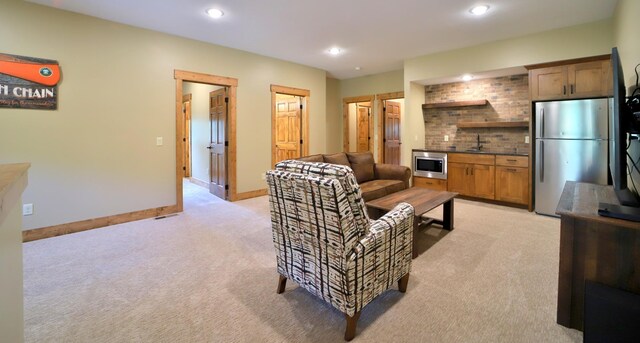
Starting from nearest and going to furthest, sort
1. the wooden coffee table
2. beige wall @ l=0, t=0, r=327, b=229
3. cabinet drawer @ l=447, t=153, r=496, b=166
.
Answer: the wooden coffee table, beige wall @ l=0, t=0, r=327, b=229, cabinet drawer @ l=447, t=153, r=496, b=166

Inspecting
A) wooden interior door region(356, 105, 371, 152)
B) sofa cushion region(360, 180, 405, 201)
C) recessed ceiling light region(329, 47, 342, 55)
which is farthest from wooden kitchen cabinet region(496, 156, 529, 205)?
wooden interior door region(356, 105, 371, 152)

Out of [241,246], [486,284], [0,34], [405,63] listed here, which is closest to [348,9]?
[405,63]

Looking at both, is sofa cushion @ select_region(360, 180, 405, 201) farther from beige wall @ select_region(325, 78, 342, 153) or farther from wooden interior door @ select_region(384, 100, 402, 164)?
beige wall @ select_region(325, 78, 342, 153)

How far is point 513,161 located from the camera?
4.73 metres

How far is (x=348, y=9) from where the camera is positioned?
3.59 m

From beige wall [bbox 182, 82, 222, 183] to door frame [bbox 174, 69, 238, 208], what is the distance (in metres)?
1.20

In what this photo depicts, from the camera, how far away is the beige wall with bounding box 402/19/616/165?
13.0 feet

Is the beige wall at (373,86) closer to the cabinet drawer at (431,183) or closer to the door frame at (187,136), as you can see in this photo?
the cabinet drawer at (431,183)

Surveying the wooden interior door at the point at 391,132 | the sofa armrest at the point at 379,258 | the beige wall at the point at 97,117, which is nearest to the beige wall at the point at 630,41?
the sofa armrest at the point at 379,258

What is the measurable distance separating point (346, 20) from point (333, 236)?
10.7 ft

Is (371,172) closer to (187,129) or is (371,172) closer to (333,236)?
(333,236)

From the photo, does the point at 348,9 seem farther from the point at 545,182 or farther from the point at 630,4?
the point at 545,182

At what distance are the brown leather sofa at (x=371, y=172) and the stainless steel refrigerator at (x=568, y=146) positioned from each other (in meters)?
1.88

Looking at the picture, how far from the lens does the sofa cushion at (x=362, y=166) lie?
15.2ft
